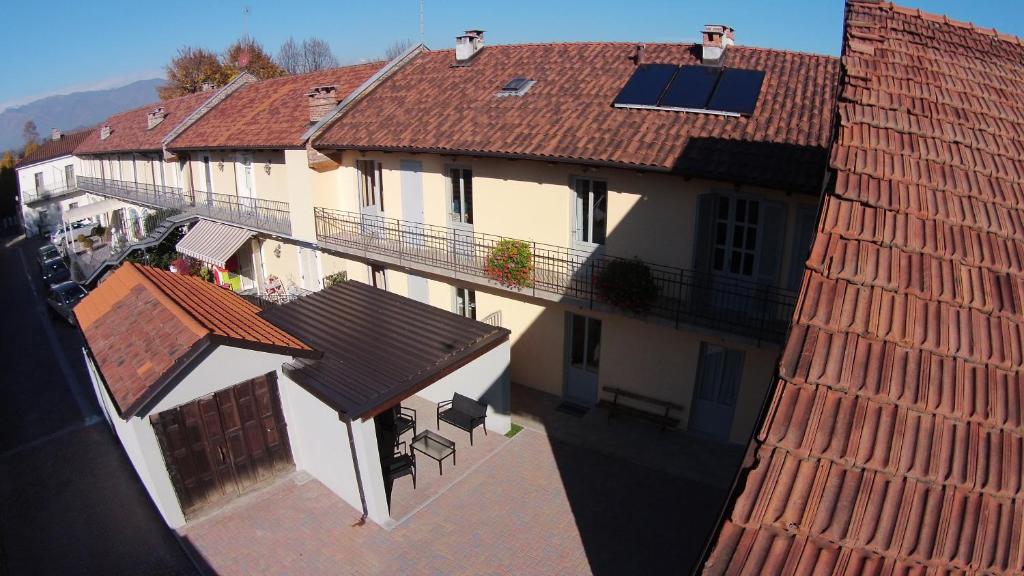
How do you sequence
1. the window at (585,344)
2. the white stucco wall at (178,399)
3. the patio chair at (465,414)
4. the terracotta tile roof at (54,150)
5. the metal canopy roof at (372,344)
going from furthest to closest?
the terracotta tile roof at (54,150)
the window at (585,344)
the patio chair at (465,414)
the metal canopy roof at (372,344)
the white stucco wall at (178,399)

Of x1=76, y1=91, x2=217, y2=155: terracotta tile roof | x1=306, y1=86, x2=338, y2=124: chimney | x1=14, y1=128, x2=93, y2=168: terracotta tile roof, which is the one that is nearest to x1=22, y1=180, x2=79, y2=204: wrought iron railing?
x1=14, y1=128, x2=93, y2=168: terracotta tile roof

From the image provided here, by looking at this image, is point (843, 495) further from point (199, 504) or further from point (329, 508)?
point (199, 504)

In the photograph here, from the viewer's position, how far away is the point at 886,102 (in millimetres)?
5031

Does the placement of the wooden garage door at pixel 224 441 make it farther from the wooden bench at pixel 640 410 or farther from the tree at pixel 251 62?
the tree at pixel 251 62

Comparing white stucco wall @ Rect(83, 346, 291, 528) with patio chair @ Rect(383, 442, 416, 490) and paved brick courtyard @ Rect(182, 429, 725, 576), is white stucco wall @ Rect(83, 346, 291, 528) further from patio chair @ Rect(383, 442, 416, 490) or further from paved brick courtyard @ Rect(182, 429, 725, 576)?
patio chair @ Rect(383, 442, 416, 490)

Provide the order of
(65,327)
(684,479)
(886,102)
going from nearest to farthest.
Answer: (886,102), (684,479), (65,327)

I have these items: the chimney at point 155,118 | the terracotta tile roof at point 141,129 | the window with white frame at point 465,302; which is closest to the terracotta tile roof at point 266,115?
the terracotta tile roof at point 141,129

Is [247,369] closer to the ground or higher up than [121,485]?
higher up

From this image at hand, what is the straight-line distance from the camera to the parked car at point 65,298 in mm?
24158

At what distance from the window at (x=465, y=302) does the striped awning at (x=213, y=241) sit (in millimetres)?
10222

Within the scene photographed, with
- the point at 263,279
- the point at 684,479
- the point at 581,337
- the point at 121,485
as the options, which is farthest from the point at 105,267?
the point at 684,479

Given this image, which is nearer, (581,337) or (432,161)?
(581,337)

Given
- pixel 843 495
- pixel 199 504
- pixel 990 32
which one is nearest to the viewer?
pixel 843 495

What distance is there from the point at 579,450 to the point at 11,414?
15.7m
